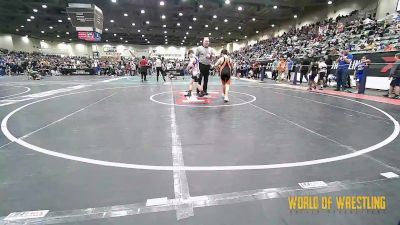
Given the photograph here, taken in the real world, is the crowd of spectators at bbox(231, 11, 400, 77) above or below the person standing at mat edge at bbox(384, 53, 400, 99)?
above

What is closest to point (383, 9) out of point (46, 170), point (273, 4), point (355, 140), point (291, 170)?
point (273, 4)

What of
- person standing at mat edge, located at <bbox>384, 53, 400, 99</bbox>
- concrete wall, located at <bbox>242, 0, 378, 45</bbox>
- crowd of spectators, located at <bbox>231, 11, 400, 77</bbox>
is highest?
concrete wall, located at <bbox>242, 0, 378, 45</bbox>

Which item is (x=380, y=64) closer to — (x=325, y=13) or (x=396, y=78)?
(x=396, y=78)

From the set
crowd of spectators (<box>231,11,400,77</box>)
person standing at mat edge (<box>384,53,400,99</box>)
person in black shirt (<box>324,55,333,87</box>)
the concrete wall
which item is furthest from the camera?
the concrete wall

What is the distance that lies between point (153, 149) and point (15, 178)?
1.48m

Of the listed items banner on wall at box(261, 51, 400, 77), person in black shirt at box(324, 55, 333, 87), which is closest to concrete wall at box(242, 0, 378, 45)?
person in black shirt at box(324, 55, 333, 87)

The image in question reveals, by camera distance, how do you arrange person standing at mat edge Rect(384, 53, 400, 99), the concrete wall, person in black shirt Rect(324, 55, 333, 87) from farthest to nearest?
the concrete wall → person in black shirt Rect(324, 55, 333, 87) → person standing at mat edge Rect(384, 53, 400, 99)

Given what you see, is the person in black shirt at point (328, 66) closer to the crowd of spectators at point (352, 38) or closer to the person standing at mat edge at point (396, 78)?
the crowd of spectators at point (352, 38)

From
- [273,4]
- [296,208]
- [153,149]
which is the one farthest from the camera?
[273,4]

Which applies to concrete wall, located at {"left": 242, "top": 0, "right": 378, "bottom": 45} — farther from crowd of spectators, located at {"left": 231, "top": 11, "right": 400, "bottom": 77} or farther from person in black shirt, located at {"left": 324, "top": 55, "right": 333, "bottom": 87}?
person in black shirt, located at {"left": 324, "top": 55, "right": 333, "bottom": 87}

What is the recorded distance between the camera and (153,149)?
132 inches

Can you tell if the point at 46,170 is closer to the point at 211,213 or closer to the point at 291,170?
the point at 211,213

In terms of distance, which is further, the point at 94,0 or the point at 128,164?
the point at 94,0

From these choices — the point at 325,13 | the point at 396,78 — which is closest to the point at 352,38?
the point at 396,78
